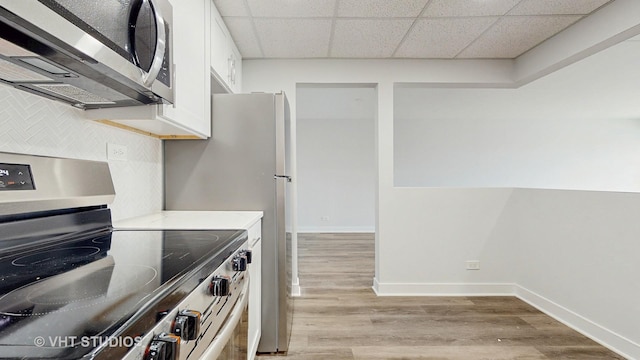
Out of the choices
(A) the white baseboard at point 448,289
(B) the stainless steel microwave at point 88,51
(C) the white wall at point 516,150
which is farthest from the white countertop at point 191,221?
(C) the white wall at point 516,150

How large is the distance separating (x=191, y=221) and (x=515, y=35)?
2.70 meters

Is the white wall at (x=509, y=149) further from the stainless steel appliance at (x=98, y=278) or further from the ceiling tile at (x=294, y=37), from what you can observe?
the stainless steel appliance at (x=98, y=278)

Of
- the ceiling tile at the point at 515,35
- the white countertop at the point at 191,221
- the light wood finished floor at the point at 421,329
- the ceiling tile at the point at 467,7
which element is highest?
the ceiling tile at the point at 515,35

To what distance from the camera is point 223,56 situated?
2.12 meters

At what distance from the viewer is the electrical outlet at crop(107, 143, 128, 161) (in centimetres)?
135

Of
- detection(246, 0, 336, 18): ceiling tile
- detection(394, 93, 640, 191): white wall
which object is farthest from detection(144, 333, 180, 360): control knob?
detection(394, 93, 640, 191): white wall

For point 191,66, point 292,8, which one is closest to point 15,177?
point 191,66

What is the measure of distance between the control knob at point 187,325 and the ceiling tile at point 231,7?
1.92 metres

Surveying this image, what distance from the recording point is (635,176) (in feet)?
21.5

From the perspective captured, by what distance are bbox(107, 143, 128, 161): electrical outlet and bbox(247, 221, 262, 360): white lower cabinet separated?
28.1 inches

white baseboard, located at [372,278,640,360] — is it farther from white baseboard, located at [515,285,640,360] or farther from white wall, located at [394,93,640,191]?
white wall, located at [394,93,640,191]

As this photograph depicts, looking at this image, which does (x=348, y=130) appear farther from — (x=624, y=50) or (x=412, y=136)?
(x=624, y=50)

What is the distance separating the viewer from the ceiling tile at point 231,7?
1892 millimetres

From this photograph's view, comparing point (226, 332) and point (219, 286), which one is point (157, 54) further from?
point (226, 332)
